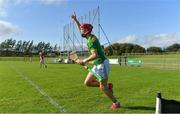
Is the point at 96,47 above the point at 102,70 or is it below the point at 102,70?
above

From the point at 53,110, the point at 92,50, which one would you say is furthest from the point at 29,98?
the point at 92,50

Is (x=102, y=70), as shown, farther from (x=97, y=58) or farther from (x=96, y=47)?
(x=96, y=47)

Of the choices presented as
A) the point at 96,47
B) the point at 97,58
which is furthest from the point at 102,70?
the point at 96,47

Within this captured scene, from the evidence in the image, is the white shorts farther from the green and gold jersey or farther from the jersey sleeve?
the jersey sleeve

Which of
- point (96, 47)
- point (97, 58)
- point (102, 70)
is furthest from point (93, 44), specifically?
point (102, 70)

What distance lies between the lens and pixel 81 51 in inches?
2382

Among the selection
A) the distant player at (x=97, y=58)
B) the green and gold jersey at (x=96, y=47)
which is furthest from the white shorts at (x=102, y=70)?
the green and gold jersey at (x=96, y=47)

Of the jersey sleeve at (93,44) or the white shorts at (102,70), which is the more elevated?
the jersey sleeve at (93,44)

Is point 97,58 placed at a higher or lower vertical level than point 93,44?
lower

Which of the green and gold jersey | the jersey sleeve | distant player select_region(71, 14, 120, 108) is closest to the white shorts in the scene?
distant player select_region(71, 14, 120, 108)

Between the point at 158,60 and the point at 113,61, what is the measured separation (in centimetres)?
773

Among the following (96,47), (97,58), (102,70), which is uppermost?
(96,47)

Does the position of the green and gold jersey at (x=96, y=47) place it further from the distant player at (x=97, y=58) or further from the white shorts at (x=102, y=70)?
the white shorts at (x=102, y=70)

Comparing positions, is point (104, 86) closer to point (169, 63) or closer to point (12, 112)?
point (12, 112)
